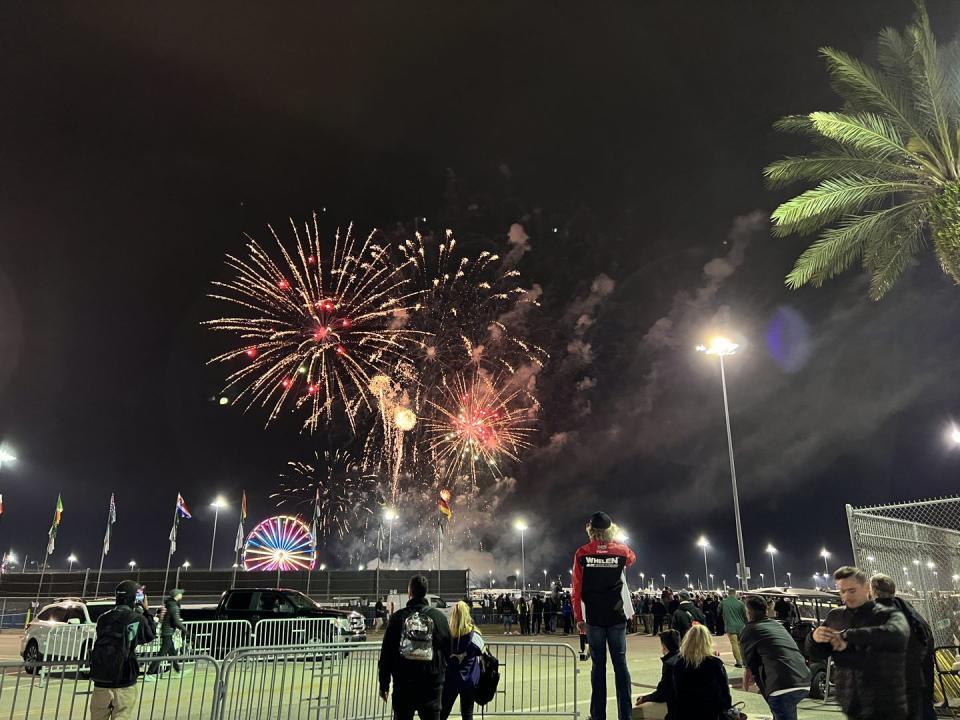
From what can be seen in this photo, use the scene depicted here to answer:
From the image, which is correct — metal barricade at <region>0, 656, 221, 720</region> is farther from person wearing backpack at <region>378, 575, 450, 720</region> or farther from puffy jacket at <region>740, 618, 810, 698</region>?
puffy jacket at <region>740, 618, 810, 698</region>

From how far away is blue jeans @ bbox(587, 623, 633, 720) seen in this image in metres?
6.68

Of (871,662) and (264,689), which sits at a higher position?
(871,662)

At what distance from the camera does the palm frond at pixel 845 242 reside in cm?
1616

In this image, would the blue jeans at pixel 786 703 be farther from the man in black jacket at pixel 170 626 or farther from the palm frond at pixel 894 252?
the palm frond at pixel 894 252

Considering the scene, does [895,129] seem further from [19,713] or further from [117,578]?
[117,578]

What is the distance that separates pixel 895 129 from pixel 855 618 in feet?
47.9

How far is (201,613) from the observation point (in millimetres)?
18125

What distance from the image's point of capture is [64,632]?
1481 cm

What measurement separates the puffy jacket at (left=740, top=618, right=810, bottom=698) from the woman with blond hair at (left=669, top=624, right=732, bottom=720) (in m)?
0.93

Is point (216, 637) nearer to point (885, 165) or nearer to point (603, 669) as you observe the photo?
point (603, 669)

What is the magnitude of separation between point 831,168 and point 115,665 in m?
17.6

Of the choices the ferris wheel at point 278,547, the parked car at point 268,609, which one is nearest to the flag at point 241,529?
the ferris wheel at point 278,547

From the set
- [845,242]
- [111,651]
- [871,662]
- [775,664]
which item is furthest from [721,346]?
[111,651]

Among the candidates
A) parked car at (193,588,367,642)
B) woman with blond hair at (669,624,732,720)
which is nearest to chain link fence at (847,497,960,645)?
woman with blond hair at (669,624,732,720)
